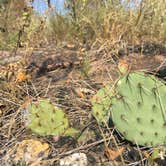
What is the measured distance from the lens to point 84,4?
3.99 m

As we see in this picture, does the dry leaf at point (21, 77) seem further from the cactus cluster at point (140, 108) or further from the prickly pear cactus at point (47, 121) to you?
the cactus cluster at point (140, 108)

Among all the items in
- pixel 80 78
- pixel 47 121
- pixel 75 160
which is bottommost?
pixel 75 160

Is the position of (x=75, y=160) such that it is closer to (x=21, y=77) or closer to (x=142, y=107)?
(x=142, y=107)

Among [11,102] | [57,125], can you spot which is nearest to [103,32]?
[11,102]

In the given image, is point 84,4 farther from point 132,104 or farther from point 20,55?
point 132,104

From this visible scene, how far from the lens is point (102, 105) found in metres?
2.48

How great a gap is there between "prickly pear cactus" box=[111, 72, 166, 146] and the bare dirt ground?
0.09 metres

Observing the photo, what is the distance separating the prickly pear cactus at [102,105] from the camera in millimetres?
2455

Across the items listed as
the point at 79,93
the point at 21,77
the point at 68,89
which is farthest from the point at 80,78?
the point at 21,77

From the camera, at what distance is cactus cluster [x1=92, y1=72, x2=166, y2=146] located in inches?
87.2

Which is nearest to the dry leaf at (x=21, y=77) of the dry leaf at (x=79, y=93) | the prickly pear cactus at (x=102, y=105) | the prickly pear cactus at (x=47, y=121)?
the dry leaf at (x=79, y=93)

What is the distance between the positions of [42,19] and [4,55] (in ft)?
1.36

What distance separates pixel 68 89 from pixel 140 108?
868mm

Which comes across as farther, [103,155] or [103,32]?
[103,32]
